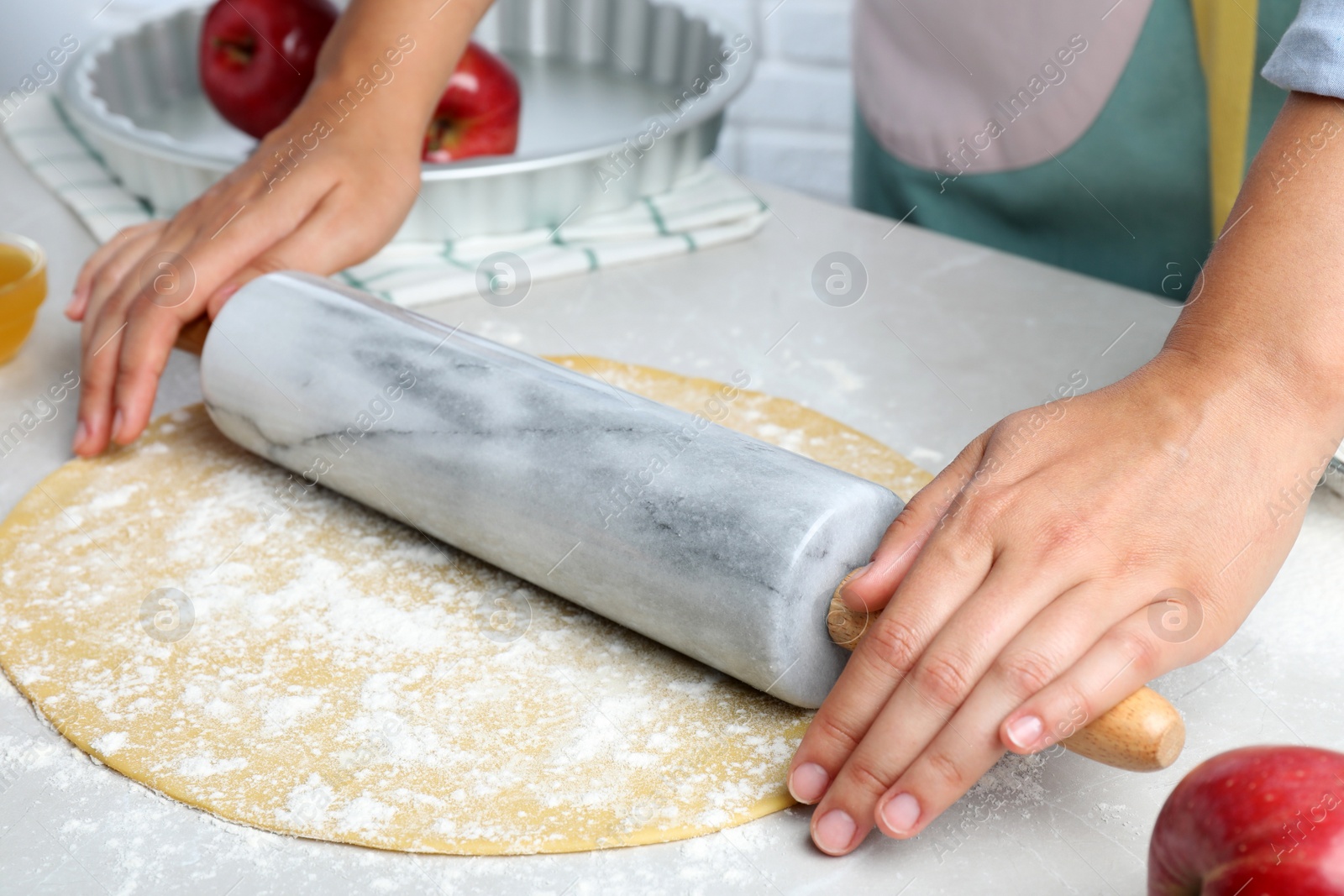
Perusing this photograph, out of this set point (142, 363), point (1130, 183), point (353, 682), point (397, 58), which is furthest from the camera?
point (1130, 183)

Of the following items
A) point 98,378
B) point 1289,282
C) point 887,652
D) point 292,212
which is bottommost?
point 98,378

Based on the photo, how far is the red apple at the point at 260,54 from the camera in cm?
133

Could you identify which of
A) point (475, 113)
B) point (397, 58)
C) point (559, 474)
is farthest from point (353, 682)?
point (475, 113)

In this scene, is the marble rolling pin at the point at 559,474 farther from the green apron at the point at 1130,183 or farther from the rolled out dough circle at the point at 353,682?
the green apron at the point at 1130,183

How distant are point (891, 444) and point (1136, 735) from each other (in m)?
0.43

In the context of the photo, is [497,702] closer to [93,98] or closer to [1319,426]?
[1319,426]

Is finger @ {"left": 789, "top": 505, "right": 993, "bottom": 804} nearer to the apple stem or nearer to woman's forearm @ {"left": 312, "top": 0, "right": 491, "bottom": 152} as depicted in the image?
woman's forearm @ {"left": 312, "top": 0, "right": 491, "bottom": 152}

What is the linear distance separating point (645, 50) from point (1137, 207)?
662 millimetres

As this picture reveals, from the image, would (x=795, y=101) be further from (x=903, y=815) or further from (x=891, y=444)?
(x=903, y=815)

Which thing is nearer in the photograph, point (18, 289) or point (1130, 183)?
point (18, 289)

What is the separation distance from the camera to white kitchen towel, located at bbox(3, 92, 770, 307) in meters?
1.25

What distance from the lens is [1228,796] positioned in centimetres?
50

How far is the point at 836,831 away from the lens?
631mm

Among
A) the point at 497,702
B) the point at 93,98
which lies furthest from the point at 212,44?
the point at 497,702
